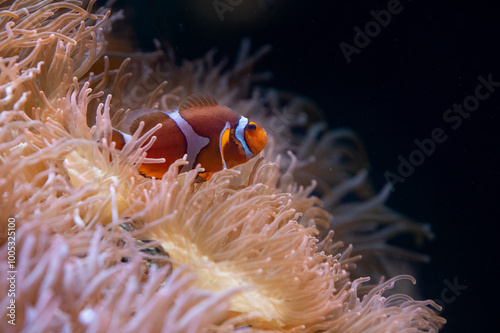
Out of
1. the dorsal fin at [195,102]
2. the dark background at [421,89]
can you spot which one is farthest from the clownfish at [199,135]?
the dark background at [421,89]

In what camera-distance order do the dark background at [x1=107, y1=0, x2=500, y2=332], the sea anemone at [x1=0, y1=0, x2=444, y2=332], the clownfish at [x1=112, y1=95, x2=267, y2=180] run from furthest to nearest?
the dark background at [x1=107, y1=0, x2=500, y2=332], the clownfish at [x1=112, y1=95, x2=267, y2=180], the sea anemone at [x1=0, y1=0, x2=444, y2=332]

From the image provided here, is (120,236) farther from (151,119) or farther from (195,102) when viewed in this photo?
(195,102)

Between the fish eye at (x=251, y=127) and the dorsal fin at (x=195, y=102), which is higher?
the dorsal fin at (x=195, y=102)

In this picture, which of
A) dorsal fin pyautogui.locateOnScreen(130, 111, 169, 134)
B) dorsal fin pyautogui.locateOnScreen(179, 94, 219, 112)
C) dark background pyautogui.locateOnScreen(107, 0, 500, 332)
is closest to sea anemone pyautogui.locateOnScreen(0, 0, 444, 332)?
dorsal fin pyautogui.locateOnScreen(130, 111, 169, 134)

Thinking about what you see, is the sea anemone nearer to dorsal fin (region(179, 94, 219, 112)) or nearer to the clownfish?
the clownfish

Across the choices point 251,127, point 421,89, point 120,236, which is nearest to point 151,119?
point 251,127

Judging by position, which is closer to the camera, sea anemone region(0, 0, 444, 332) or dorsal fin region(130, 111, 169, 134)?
sea anemone region(0, 0, 444, 332)

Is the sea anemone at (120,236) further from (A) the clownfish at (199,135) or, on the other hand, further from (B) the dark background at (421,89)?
(B) the dark background at (421,89)
